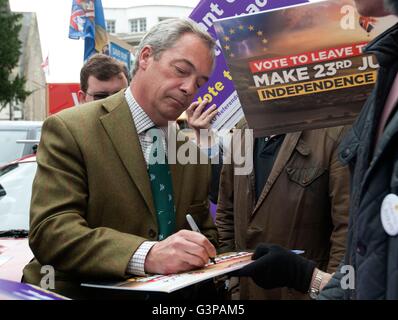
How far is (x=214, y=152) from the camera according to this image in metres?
3.70

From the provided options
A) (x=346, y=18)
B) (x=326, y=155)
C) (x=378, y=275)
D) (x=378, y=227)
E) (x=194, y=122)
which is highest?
(x=346, y=18)

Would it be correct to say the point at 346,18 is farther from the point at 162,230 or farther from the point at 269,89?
the point at 162,230

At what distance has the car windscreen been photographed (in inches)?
270

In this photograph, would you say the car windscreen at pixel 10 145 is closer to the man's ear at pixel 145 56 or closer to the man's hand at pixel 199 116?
the man's hand at pixel 199 116

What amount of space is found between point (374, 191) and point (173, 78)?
3.44 ft

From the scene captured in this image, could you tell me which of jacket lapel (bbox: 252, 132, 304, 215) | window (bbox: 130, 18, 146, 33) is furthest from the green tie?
window (bbox: 130, 18, 146, 33)

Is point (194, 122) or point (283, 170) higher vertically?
point (194, 122)

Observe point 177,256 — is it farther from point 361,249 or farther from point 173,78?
point 173,78

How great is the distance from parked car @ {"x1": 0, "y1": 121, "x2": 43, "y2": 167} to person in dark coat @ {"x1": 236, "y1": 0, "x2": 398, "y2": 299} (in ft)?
18.5

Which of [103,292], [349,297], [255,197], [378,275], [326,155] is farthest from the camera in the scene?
[255,197]

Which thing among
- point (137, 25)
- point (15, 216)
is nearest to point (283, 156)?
point (15, 216)

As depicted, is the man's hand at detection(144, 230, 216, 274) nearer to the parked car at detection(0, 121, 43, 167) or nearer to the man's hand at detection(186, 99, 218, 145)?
the man's hand at detection(186, 99, 218, 145)

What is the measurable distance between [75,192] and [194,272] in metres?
0.51

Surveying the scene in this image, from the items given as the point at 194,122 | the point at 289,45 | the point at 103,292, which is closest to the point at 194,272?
the point at 103,292
